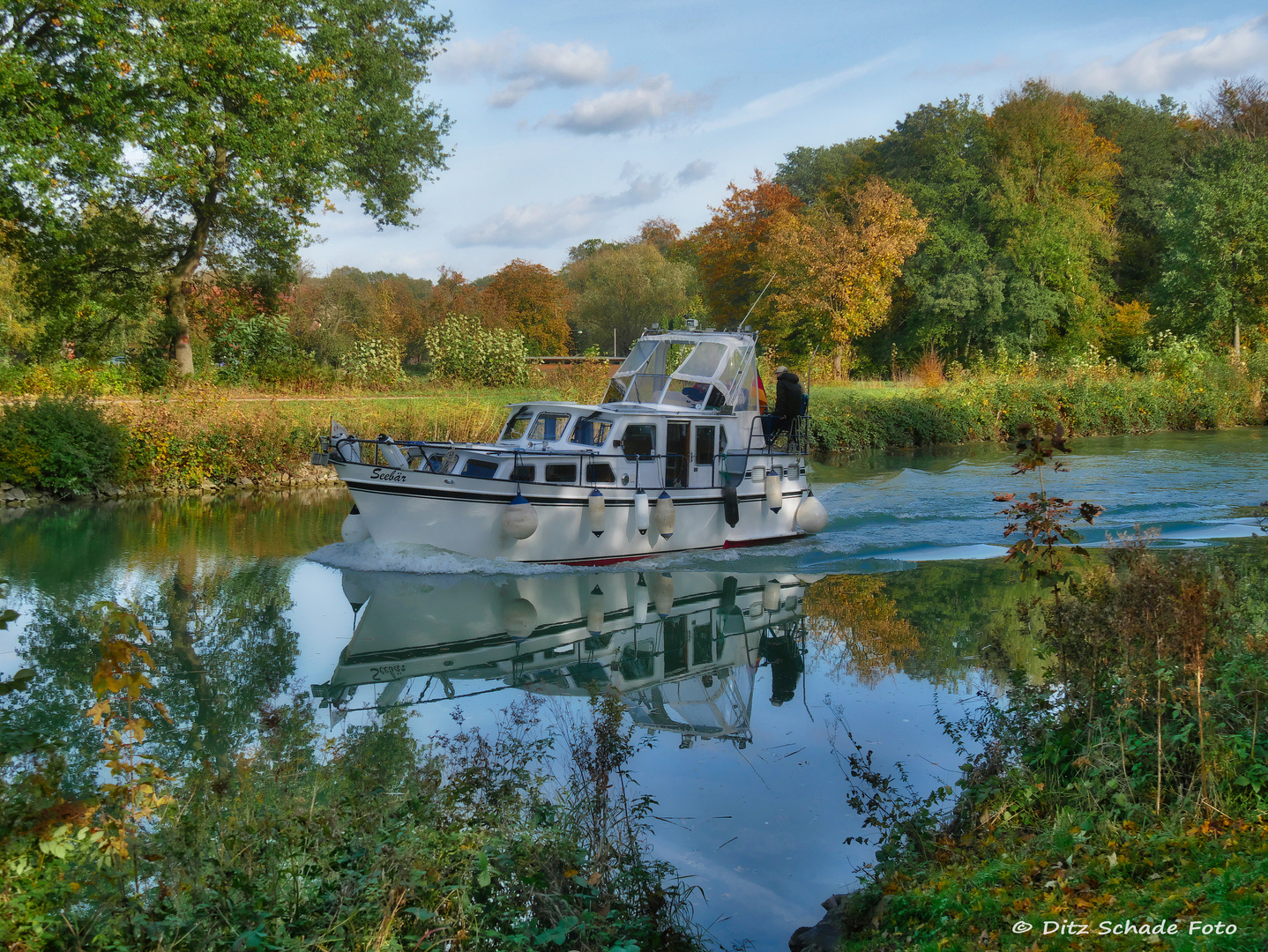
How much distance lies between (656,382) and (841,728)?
9.24 meters

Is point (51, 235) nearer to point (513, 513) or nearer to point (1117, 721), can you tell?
point (513, 513)

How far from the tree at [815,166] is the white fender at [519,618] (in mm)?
51059

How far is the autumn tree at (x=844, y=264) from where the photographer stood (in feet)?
139

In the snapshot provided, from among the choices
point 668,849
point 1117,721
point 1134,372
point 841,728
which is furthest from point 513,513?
point 1134,372

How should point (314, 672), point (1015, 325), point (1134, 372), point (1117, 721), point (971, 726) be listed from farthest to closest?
point (1015, 325), point (1134, 372), point (314, 672), point (971, 726), point (1117, 721)

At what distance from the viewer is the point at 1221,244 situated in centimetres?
4075

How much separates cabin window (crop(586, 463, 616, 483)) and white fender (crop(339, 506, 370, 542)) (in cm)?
349

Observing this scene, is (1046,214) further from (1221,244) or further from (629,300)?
(629,300)

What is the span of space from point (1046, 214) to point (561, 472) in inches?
1565

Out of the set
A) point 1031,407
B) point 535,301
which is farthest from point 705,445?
point 535,301

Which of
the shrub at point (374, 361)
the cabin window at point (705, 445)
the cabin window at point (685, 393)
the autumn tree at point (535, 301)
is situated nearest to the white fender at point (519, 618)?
the cabin window at point (705, 445)

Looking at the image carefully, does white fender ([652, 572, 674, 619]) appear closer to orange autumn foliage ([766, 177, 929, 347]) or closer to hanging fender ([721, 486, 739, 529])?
hanging fender ([721, 486, 739, 529])

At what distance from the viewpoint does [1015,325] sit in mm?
47281

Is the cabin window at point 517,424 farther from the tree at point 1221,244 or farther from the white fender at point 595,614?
the tree at point 1221,244
